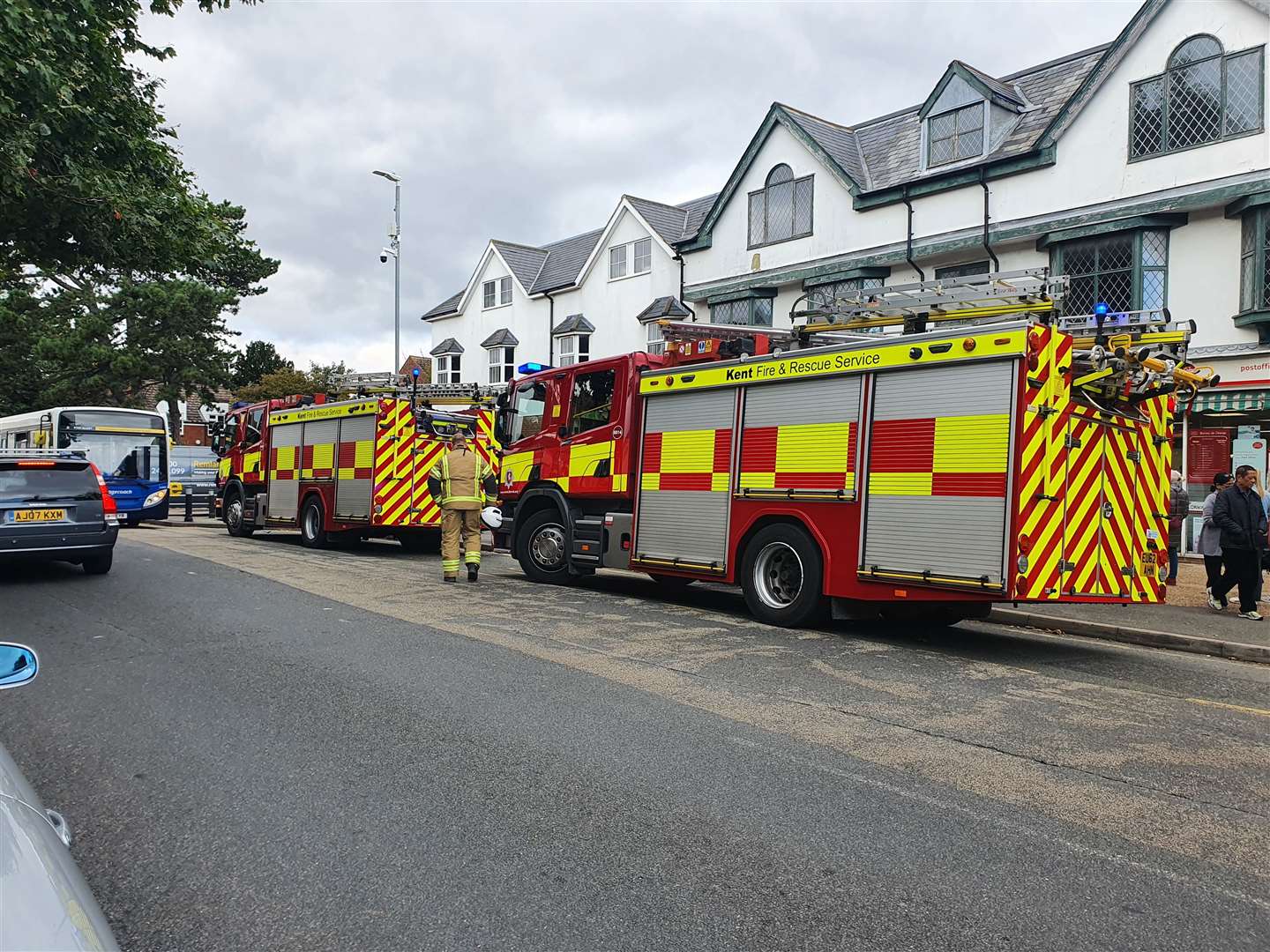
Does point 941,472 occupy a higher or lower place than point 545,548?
higher

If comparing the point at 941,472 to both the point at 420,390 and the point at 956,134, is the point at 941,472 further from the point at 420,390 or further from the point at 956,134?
the point at 956,134

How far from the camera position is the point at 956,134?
20.3 metres

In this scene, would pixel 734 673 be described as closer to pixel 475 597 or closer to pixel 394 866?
pixel 394 866

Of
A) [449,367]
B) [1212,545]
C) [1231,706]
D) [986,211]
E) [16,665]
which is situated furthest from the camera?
[449,367]

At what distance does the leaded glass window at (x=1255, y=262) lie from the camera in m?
15.7

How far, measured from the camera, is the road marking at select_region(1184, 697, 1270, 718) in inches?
245

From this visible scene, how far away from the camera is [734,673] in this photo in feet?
22.4

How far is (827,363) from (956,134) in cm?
1401

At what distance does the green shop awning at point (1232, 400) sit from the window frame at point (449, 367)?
24559mm

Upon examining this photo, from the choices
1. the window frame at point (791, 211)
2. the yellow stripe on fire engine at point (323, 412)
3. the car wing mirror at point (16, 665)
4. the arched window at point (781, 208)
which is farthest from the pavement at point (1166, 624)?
the arched window at point (781, 208)

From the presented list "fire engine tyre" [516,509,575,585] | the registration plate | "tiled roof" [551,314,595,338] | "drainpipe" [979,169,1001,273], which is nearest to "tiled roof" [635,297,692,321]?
"tiled roof" [551,314,595,338]

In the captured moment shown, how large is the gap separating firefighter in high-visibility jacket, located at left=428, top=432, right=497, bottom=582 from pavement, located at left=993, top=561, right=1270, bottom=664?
618 cm

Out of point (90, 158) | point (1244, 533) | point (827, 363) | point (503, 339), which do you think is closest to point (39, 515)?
point (90, 158)

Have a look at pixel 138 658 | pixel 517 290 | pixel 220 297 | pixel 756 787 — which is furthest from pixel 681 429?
pixel 220 297
